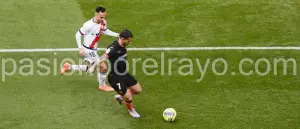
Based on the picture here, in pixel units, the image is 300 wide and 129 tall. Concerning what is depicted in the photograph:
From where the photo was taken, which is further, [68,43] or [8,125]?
[68,43]

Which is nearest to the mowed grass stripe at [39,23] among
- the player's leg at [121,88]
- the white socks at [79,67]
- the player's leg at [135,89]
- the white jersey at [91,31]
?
the white socks at [79,67]

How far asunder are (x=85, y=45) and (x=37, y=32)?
3.74 m

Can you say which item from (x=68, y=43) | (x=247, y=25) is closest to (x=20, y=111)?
(x=68, y=43)

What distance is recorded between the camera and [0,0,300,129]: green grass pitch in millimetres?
14680

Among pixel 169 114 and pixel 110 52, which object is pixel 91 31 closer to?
pixel 110 52

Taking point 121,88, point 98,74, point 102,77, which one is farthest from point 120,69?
point 98,74

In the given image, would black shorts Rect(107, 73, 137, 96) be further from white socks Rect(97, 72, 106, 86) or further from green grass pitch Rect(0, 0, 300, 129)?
white socks Rect(97, 72, 106, 86)

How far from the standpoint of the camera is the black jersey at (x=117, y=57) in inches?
552

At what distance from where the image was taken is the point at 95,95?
15.7m

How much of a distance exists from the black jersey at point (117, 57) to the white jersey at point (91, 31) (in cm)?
149

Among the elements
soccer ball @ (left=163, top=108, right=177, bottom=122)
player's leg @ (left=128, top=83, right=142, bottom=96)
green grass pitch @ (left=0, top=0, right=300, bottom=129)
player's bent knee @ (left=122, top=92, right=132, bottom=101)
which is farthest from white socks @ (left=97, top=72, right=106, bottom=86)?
soccer ball @ (left=163, top=108, right=177, bottom=122)

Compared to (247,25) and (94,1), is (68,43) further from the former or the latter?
(247,25)

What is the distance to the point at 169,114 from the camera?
14414 millimetres

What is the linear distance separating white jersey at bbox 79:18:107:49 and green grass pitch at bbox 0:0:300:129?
4.26 feet
